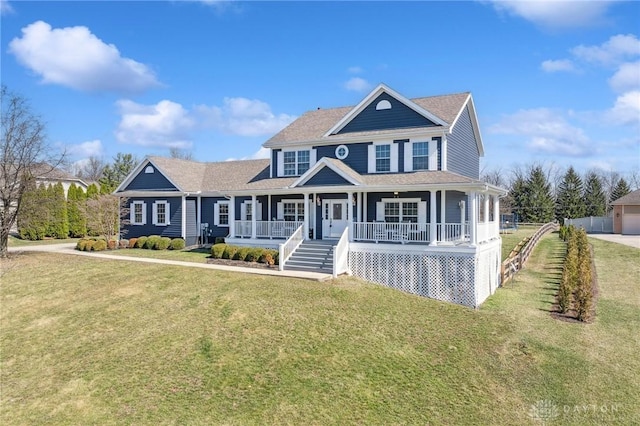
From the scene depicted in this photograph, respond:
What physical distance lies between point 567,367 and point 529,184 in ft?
158

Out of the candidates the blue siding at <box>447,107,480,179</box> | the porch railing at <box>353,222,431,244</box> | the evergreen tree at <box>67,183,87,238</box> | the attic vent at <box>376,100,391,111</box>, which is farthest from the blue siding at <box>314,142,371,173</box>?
the evergreen tree at <box>67,183,87,238</box>

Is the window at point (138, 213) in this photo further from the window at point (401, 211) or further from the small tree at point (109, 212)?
the window at point (401, 211)

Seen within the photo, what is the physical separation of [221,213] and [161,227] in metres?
3.99

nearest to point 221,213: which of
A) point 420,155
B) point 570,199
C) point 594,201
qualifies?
point 420,155

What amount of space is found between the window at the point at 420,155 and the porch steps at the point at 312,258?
538 centimetres

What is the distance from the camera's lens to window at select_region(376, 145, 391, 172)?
2025cm

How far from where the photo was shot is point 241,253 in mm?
19297

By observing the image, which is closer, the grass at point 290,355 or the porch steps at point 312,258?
the grass at point 290,355

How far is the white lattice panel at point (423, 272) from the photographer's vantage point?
1563 cm

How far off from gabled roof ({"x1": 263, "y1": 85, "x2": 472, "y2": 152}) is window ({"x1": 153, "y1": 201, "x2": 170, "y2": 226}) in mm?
7955

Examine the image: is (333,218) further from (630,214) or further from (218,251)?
(630,214)

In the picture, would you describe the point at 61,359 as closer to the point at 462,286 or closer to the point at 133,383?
the point at 133,383

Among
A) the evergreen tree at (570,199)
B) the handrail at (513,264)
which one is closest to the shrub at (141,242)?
the handrail at (513,264)

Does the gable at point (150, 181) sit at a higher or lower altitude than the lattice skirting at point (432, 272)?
higher
